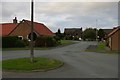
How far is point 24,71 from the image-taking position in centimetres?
1372

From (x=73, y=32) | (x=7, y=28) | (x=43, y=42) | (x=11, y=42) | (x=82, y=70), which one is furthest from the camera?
(x=73, y=32)

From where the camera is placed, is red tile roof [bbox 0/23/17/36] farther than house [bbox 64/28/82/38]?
No

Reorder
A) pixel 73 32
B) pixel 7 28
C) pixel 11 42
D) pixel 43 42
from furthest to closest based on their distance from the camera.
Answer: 1. pixel 73 32
2. pixel 7 28
3. pixel 43 42
4. pixel 11 42

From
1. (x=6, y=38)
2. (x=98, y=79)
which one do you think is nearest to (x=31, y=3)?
(x=98, y=79)

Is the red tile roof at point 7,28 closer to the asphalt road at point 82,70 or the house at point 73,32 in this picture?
the asphalt road at point 82,70

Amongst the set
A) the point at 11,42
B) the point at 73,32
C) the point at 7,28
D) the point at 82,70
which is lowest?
the point at 82,70

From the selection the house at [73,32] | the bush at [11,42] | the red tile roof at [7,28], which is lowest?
the bush at [11,42]

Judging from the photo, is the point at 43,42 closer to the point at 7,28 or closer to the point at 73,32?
the point at 7,28

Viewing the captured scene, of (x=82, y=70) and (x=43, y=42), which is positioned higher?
(x=43, y=42)

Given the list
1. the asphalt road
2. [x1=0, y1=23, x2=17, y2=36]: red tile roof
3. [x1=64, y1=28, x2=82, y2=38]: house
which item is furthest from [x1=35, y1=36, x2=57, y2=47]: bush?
[x1=64, y1=28, x2=82, y2=38]: house

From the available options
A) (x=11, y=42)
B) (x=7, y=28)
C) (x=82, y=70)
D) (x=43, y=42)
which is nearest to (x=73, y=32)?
(x=7, y=28)

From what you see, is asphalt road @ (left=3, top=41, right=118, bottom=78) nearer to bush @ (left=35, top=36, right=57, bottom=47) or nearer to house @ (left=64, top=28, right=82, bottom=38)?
bush @ (left=35, top=36, right=57, bottom=47)

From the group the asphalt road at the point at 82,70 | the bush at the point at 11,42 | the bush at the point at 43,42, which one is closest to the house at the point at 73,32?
the bush at the point at 43,42

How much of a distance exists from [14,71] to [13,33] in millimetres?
39354
